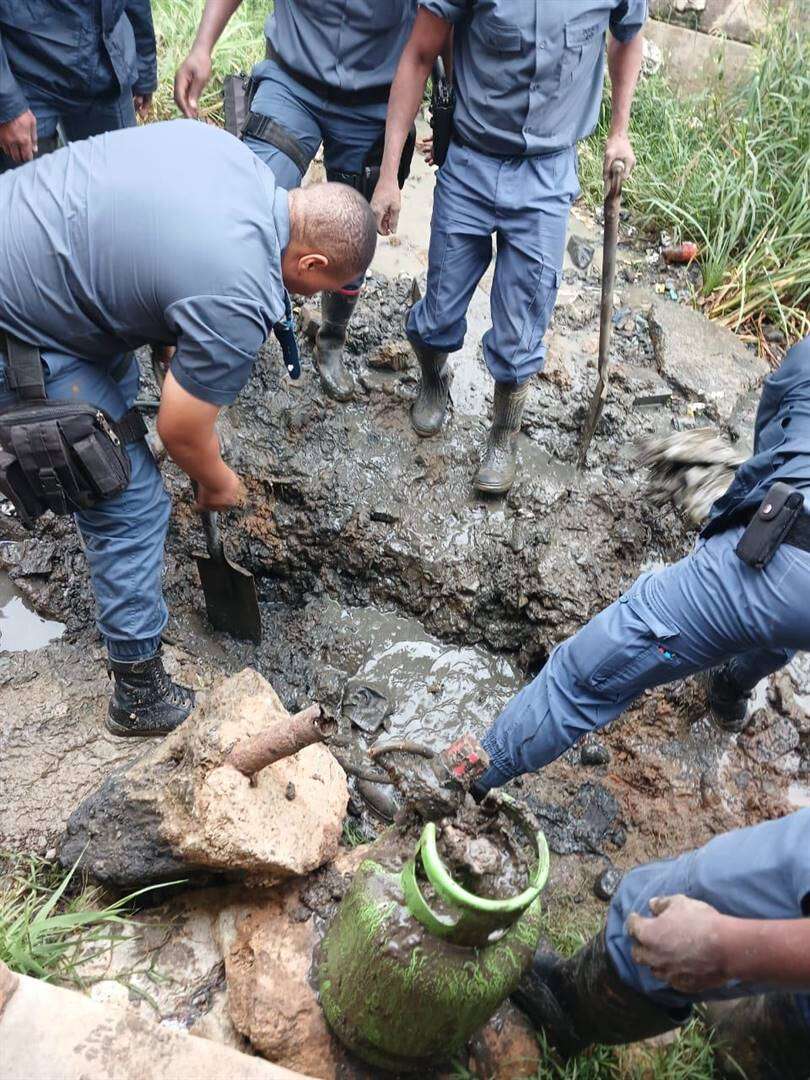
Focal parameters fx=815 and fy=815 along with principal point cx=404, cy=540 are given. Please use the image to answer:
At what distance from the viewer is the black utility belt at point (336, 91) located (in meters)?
3.03

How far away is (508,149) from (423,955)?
2531 mm

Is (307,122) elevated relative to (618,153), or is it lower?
lower

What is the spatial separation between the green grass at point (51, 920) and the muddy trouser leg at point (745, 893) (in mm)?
1206

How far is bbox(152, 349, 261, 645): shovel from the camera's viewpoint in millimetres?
2889

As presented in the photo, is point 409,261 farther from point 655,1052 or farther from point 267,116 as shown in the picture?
point 655,1052

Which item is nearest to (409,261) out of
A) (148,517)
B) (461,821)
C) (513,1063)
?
(148,517)

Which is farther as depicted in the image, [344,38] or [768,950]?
[344,38]

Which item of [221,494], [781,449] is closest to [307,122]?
[221,494]

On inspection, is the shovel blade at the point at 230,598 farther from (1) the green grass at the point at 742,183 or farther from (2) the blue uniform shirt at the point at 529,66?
(1) the green grass at the point at 742,183

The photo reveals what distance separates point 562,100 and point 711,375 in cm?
173

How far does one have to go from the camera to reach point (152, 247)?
6.62ft

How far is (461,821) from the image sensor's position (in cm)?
176

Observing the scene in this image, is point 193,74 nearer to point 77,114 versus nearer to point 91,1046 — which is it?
point 77,114

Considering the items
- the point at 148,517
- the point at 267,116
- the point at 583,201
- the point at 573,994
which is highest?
the point at 267,116
